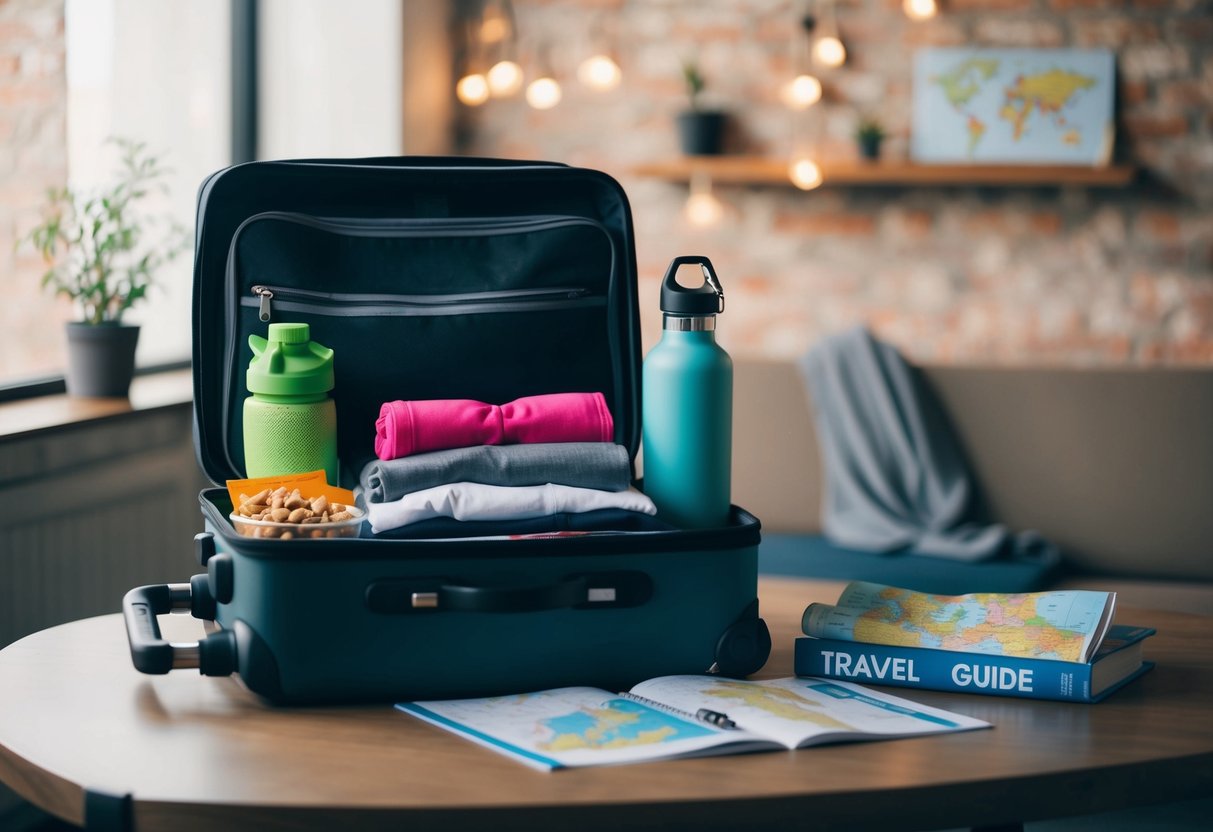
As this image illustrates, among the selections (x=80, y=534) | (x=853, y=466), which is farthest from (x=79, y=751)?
(x=853, y=466)

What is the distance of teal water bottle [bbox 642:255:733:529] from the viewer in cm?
101

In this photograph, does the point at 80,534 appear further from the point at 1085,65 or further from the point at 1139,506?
the point at 1085,65

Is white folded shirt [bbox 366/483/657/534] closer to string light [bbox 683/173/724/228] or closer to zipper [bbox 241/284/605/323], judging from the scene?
zipper [bbox 241/284/605/323]

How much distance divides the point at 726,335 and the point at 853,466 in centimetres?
87

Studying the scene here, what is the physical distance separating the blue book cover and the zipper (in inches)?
16.3

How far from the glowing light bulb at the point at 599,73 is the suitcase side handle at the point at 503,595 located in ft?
9.51

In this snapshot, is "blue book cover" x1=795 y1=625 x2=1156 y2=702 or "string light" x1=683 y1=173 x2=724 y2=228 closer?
"blue book cover" x1=795 y1=625 x2=1156 y2=702

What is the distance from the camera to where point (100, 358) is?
2.29 meters

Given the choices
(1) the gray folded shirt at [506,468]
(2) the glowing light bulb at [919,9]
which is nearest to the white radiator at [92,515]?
(1) the gray folded shirt at [506,468]

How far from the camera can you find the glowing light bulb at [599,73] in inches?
143

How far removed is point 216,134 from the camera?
3.06m

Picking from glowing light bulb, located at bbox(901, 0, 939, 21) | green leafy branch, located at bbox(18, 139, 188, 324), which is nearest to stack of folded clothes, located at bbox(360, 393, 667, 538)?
green leafy branch, located at bbox(18, 139, 188, 324)

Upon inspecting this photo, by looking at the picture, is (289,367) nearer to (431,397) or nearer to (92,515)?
(431,397)

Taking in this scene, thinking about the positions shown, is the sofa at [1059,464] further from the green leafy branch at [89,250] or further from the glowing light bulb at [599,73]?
the green leafy branch at [89,250]
